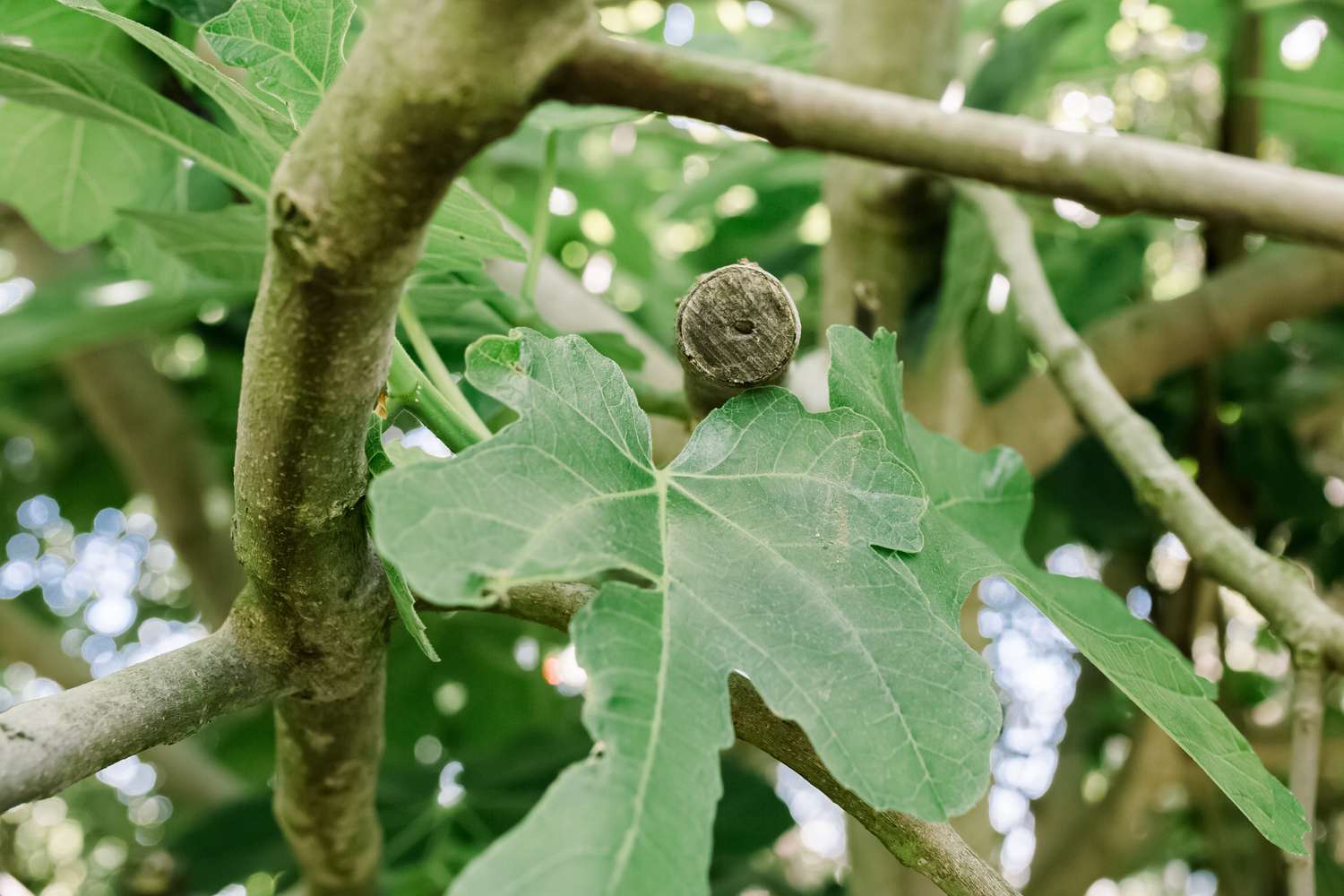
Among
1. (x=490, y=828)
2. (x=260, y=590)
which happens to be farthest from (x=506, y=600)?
(x=490, y=828)

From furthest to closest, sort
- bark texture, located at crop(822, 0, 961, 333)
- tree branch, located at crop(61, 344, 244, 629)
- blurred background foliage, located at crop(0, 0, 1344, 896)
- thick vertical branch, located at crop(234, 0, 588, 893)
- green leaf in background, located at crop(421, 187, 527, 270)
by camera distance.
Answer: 1. tree branch, located at crop(61, 344, 244, 629)
2. bark texture, located at crop(822, 0, 961, 333)
3. blurred background foliage, located at crop(0, 0, 1344, 896)
4. green leaf in background, located at crop(421, 187, 527, 270)
5. thick vertical branch, located at crop(234, 0, 588, 893)

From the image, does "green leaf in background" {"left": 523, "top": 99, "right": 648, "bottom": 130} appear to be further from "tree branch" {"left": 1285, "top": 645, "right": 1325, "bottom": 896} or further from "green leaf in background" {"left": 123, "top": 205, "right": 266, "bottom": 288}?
"tree branch" {"left": 1285, "top": 645, "right": 1325, "bottom": 896}

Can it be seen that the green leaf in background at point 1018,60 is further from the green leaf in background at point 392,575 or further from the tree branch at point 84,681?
the tree branch at point 84,681

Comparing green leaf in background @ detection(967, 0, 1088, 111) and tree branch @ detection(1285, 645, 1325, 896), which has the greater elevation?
green leaf in background @ detection(967, 0, 1088, 111)

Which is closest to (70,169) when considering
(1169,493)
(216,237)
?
(216,237)

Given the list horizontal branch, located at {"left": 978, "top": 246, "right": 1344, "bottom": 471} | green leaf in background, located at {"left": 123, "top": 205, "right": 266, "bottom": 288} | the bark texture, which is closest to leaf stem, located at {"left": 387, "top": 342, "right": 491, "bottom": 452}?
green leaf in background, located at {"left": 123, "top": 205, "right": 266, "bottom": 288}

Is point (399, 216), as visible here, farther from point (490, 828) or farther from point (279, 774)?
point (490, 828)
